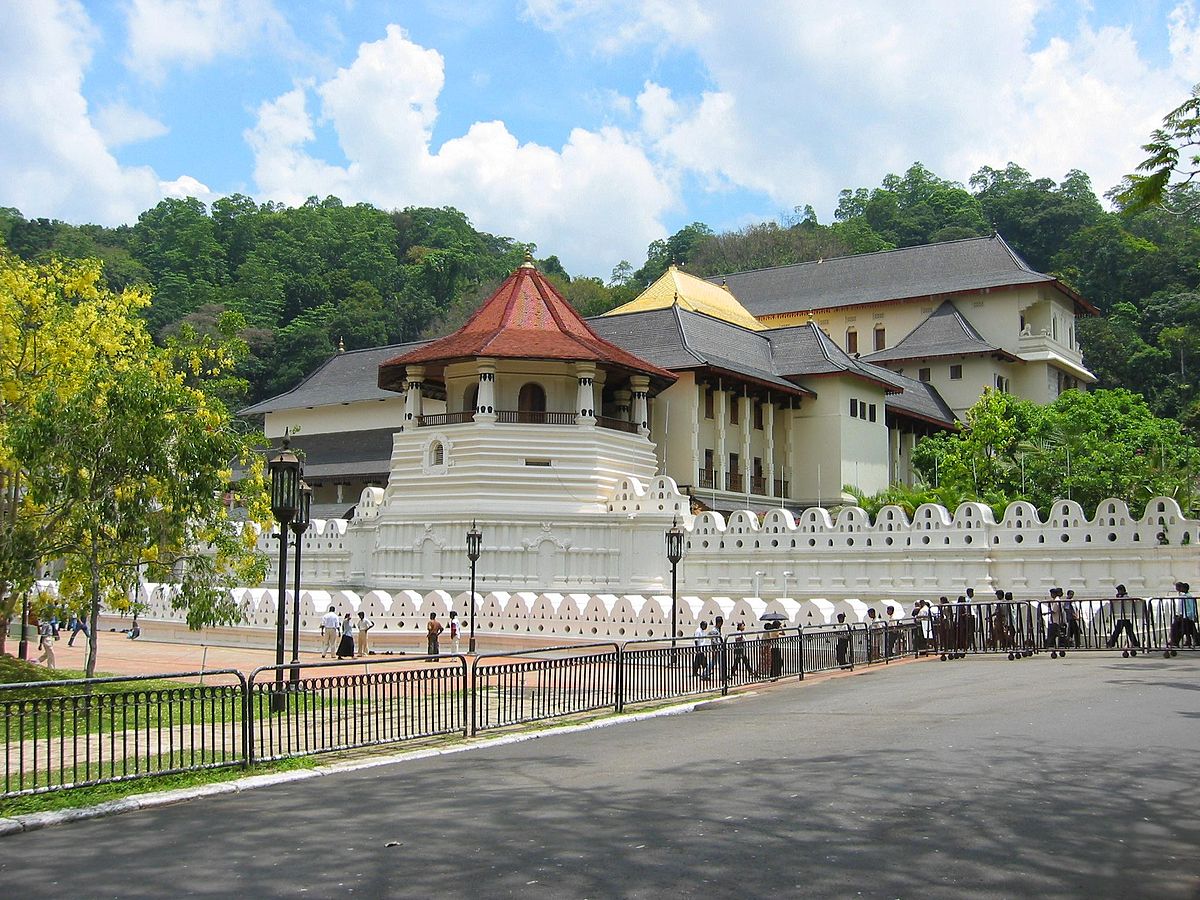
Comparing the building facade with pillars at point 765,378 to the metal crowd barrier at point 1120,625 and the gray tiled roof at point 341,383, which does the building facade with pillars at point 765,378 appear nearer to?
the gray tiled roof at point 341,383

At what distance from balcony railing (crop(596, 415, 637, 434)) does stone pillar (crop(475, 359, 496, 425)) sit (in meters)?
3.41

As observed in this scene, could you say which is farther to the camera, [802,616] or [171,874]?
[802,616]

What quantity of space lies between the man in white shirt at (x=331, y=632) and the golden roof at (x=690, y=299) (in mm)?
26253

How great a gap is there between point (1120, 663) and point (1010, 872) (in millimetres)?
14995

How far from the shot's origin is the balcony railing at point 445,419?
124ft

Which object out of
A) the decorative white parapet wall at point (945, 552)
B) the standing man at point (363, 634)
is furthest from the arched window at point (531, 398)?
the standing man at point (363, 634)

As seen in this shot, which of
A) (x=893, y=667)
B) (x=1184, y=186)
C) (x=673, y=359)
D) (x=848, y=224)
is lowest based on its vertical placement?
(x=893, y=667)

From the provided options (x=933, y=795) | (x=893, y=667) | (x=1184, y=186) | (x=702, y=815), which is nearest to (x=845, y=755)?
(x=933, y=795)

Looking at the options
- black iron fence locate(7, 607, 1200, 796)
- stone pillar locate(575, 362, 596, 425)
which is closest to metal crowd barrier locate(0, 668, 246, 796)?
black iron fence locate(7, 607, 1200, 796)

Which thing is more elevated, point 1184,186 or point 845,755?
point 1184,186

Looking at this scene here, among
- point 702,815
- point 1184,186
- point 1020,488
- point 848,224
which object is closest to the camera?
point 702,815

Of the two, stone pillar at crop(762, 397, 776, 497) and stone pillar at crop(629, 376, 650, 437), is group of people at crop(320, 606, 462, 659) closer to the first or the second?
stone pillar at crop(629, 376, 650, 437)

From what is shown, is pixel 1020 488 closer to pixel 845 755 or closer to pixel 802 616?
pixel 802 616

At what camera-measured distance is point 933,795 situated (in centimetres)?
922
